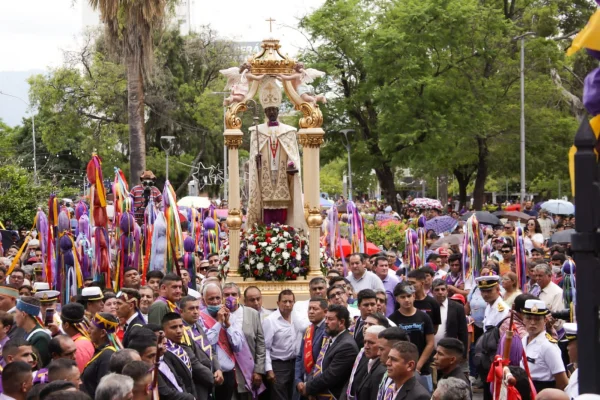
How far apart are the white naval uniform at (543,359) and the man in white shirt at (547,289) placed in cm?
304

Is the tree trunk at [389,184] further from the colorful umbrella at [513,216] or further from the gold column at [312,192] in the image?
the gold column at [312,192]

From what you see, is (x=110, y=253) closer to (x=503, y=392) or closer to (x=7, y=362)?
(x=7, y=362)

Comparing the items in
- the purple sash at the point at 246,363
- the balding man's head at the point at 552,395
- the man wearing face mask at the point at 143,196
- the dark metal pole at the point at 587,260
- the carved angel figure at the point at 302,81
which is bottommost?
the purple sash at the point at 246,363

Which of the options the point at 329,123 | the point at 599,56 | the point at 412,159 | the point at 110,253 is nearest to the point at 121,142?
the point at 329,123

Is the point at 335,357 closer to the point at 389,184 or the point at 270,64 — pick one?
the point at 270,64

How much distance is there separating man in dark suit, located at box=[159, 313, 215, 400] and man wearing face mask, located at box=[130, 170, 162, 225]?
333 inches

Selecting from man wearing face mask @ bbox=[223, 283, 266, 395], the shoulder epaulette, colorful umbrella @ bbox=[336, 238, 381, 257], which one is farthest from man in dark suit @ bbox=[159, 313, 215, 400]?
colorful umbrella @ bbox=[336, 238, 381, 257]

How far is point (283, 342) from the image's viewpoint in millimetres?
10852

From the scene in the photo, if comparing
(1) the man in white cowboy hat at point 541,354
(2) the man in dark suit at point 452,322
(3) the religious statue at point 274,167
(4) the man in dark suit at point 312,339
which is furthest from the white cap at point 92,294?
(3) the religious statue at point 274,167

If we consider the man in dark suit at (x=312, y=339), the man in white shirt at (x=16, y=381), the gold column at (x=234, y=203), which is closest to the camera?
the man in white shirt at (x=16, y=381)

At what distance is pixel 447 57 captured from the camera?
1473 inches

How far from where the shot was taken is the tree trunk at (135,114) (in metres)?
25.9

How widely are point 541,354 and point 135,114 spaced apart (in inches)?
756

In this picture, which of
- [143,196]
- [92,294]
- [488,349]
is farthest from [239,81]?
[488,349]
